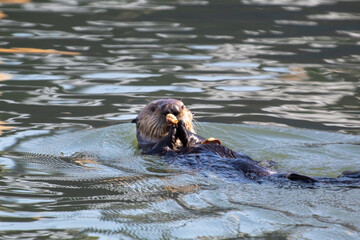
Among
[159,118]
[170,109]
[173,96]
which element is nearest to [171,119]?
[170,109]

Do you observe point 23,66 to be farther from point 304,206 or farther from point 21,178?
point 304,206

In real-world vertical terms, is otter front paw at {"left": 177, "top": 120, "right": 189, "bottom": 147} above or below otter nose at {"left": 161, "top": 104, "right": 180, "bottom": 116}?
below

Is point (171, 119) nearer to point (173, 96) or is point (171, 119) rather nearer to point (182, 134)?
point (182, 134)

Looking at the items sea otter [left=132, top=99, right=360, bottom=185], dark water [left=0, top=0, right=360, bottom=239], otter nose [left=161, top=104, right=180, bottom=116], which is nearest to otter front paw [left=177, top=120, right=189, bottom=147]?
sea otter [left=132, top=99, right=360, bottom=185]

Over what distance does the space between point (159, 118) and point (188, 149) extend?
601 mm

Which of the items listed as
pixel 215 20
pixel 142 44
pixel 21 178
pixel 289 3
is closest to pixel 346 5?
pixel 289 3

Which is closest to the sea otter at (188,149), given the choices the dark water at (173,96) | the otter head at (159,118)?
the otter head at (159,118)

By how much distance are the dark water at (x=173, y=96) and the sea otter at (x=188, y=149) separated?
152mm

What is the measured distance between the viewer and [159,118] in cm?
594

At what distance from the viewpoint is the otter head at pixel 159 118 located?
5.81 metres

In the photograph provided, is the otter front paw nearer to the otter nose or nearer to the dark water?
the otter nose

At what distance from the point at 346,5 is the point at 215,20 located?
9.97 ft

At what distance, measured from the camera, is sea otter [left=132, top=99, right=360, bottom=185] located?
15.6 ft

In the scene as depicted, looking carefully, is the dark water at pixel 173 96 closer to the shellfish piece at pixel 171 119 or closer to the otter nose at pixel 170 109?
the shellfish piece at pixel 171 119
